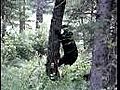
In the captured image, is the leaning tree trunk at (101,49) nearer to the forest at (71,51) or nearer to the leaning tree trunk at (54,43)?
the forest at (71,51)

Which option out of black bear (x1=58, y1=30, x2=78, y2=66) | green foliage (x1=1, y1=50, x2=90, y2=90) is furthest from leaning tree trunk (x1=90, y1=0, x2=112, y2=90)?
black bear (x1=58, y1=30, x2=78, y2=66)

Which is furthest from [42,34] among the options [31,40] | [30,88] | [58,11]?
[30,88]

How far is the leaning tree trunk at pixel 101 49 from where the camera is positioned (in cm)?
598

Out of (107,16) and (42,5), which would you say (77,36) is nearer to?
(107,16)

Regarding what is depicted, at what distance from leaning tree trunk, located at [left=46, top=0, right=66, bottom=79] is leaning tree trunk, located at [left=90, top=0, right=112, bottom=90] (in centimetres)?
430

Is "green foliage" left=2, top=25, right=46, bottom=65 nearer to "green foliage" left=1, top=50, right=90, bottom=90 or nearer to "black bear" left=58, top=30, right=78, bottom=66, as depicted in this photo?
"black bear" left=58, top=30, right=78, bottom=66

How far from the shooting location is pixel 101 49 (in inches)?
239

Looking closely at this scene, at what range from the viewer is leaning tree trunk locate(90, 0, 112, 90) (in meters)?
5.98

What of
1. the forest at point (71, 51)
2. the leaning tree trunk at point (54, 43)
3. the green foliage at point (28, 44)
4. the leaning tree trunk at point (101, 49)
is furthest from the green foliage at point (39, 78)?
the green foliage at point (28, 44)

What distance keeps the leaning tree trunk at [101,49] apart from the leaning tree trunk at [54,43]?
4300 millimetres

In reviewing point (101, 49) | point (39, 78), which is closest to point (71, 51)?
point (39, 78)

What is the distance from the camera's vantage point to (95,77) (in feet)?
20.4

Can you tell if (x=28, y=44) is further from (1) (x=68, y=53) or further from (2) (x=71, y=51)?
(2) (x=71, y=51)

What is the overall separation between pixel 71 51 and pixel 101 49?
554 centimetres
